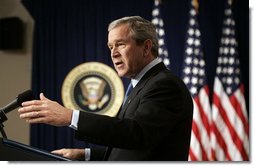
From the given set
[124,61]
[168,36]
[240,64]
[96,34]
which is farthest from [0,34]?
[124,61]

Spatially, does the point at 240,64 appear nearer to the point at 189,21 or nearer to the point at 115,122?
the point at 189,21

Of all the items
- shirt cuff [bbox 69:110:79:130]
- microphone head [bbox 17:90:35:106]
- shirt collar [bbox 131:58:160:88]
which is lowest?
shirt cuff [bbox 69:110:79:130]

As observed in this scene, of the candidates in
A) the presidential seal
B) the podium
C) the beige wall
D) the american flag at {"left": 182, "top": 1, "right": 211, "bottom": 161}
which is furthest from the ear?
the beige wall

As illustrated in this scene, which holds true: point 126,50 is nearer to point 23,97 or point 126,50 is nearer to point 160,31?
point 23,97

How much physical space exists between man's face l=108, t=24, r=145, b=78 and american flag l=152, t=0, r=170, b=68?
240 cm

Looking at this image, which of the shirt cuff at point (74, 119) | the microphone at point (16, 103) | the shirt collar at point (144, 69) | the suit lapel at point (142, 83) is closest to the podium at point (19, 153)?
the shirt cuff at point (74, 119)

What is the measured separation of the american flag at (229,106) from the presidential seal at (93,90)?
3.52ft

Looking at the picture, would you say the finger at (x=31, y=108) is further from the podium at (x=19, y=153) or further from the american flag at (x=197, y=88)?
the american flag at (x=197, y=88)

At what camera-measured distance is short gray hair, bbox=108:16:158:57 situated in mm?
1608

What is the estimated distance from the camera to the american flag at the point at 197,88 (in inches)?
147

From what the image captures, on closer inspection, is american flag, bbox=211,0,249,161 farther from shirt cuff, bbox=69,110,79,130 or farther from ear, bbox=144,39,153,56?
shirt cuff, bbox=69,110,79,130

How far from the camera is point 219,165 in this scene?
322cm

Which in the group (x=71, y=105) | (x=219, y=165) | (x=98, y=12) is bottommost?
(x=219, y=165)

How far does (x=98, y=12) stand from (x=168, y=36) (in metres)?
0.86
